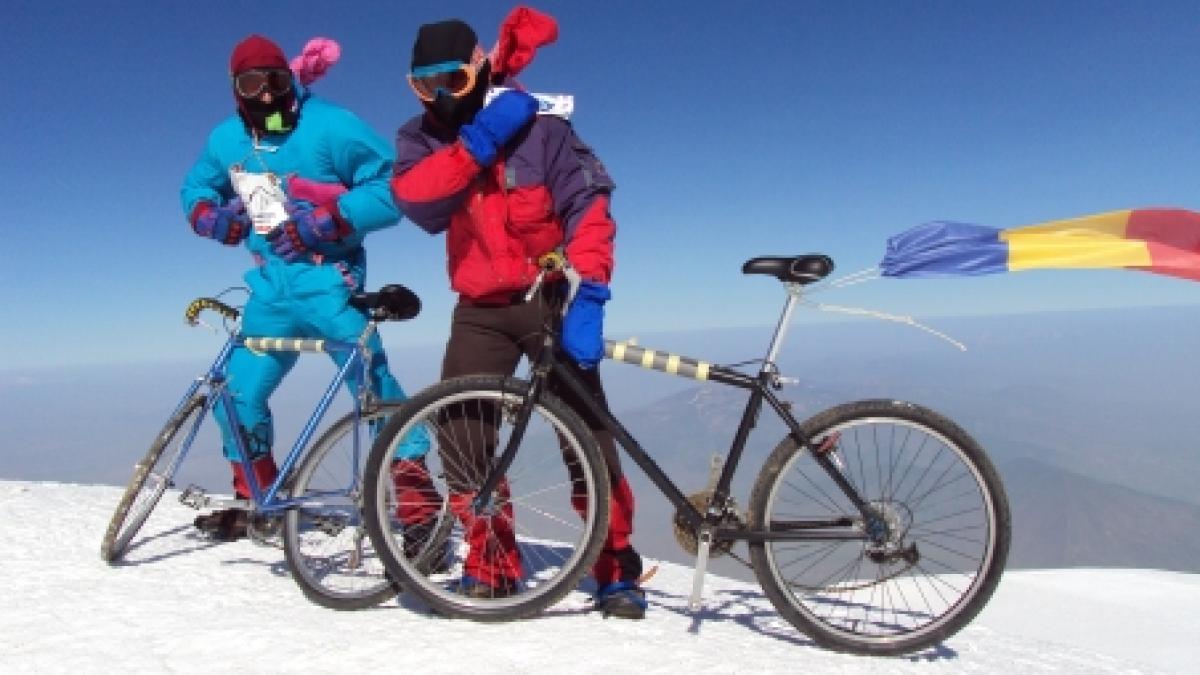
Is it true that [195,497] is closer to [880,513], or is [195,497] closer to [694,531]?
[694,531]

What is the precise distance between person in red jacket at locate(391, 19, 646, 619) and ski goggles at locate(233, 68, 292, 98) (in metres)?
1.47

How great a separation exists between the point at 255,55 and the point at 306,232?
1.18 meters

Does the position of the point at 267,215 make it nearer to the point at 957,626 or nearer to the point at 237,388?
the point at 237,388

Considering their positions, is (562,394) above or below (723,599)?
above

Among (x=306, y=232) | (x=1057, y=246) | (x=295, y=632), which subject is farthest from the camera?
(x=306, y=232)

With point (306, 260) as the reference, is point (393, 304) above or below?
below

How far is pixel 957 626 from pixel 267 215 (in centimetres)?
465

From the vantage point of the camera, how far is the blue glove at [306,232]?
4246mm

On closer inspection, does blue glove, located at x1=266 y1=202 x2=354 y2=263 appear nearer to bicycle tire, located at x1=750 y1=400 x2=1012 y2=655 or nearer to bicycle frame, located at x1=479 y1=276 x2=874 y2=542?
bicycle frame, located at x1=479 y1=276 x2=874 y2=542

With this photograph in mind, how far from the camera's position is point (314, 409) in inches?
146

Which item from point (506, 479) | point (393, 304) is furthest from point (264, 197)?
point (506, 479)

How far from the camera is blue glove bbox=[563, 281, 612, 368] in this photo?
324cm

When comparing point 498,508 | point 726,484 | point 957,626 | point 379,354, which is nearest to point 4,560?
point 379,354

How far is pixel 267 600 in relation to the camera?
11.8ft
